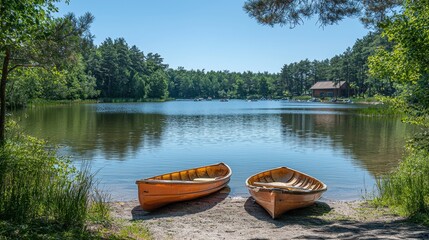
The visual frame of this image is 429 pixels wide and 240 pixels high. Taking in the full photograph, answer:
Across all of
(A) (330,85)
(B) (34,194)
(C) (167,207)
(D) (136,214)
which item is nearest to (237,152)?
(C) (167,207)

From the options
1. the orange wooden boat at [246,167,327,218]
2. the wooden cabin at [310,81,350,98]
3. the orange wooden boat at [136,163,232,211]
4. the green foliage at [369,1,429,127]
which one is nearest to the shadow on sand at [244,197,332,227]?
the orange wooden boat at [246,167,327,218]

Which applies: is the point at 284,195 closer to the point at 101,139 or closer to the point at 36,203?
the point at 36,203

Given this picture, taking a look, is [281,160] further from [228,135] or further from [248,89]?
[248,89]

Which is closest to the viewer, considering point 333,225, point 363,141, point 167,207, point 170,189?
point 333,225

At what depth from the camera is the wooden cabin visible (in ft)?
389

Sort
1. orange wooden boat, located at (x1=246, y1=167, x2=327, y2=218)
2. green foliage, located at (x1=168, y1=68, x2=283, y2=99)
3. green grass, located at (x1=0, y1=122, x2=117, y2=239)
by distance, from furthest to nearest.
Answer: green foliage, located at (x1=168, y1=68, x2=283, y2=99) → orange wooden boat, located at (x1=246, y1=167, x2=327, y2=218) → green grass, located at (x1=0, y1=122, x2=117, y2=239)

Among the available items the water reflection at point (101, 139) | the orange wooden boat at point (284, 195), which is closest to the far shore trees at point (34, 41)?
the orange wooden boat at point (284, 195)

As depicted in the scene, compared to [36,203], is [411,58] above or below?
above

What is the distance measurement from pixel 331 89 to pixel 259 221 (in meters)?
120

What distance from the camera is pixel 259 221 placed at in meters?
9.53

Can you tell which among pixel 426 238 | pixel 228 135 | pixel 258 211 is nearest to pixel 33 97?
pixel 228 135

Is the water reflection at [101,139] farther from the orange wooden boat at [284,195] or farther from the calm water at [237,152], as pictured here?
the orange wooden boat at [284,195]

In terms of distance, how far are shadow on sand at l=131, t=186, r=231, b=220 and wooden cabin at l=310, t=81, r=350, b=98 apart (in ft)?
370

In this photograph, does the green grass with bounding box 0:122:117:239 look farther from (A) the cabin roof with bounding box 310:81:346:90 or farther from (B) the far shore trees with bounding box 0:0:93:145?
(A) the cabin roof with bounding box 310:81:346:90
